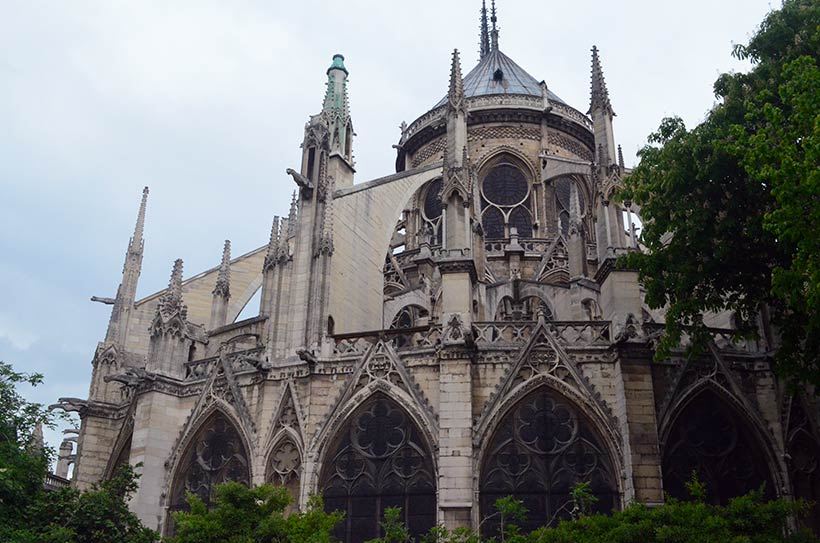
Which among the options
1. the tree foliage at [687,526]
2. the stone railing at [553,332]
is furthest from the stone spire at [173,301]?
the tree foliage at [687,526]

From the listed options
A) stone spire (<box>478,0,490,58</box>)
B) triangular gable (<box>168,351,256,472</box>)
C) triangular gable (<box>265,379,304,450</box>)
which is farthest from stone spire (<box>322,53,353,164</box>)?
stone spire (<box>478,0,490,58</box>)

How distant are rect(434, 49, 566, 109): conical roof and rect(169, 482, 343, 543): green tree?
23.5 m

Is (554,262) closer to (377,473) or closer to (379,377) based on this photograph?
(379,377)

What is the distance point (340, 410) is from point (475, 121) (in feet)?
55.9

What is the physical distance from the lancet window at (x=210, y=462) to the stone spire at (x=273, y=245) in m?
4.75

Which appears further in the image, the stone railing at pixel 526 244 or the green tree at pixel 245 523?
the stone railing at pixel 526 244

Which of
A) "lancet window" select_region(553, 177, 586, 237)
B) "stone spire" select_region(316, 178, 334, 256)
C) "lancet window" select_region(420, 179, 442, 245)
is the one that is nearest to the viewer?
"stone spire" select_region(316, 178, 334, 256)

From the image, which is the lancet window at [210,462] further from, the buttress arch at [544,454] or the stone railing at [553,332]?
the stone railing at [553,332]

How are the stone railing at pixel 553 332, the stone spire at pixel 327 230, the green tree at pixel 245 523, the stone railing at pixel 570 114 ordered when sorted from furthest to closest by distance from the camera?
1. the stone railing at pixel 570 114
2. the stone spire at pixel 327 230
3. the stone railing at pixel 553 332
4. the green tree at pixel 245 523

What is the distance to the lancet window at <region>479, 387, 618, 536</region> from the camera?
16.4 meters

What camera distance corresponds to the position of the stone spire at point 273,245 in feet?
74.5

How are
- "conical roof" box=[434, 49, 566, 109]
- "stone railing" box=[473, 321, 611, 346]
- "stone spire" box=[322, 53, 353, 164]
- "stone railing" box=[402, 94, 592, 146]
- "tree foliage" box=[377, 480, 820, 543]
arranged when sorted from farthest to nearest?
1. "conical roof" box=[434, 49, 566, 109]
2. "stone railing" box=[402, 94, 592, 146]
3. "stone spire" box=[322, 53, 353, 164]
4. "stone railing" box=[473, 321, 611, 346]
5. "tree foliage" box=[377, 480, 820, 543]

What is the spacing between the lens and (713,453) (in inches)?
663

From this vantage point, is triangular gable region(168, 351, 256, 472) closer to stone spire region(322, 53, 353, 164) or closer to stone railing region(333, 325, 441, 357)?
stone railing region(333, 325, 441, 357)
